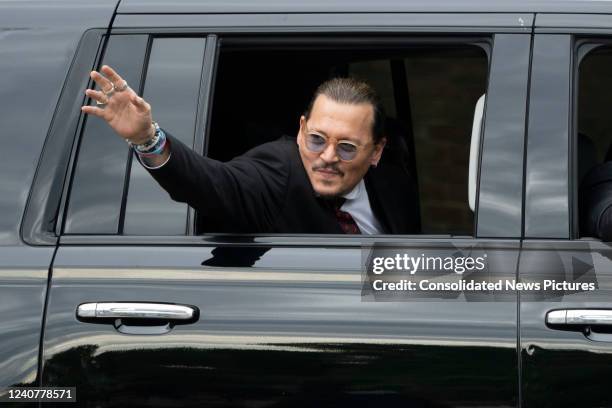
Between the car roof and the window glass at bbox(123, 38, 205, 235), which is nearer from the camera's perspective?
the window glass at bbox(123, 38, 205, 235)

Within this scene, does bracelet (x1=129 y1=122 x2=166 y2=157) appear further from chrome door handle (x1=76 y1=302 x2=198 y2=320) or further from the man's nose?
the man's nose

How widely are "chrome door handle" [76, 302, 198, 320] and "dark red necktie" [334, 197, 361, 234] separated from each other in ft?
2.36

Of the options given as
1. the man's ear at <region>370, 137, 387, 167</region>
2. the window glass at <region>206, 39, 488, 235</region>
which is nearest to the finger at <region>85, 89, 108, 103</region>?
the window glass at <region>206, 39, 488, 235</region>

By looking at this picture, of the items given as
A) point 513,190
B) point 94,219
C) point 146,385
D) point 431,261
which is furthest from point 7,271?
point 513,190

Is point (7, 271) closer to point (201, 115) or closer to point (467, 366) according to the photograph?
point (201, 115)

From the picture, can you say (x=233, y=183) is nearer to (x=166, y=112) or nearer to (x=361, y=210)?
(x=166, y=112)

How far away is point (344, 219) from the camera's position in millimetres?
3344

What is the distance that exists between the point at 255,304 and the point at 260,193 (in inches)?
16.7

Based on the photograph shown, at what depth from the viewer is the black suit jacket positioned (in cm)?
279

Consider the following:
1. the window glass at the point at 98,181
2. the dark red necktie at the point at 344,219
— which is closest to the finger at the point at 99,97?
the window glass at the point at 98,181

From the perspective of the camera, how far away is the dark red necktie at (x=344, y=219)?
333 cm

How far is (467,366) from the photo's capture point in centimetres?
267

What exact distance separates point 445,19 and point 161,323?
3.37ft

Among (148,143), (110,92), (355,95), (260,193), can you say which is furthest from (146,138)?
(355,95)
